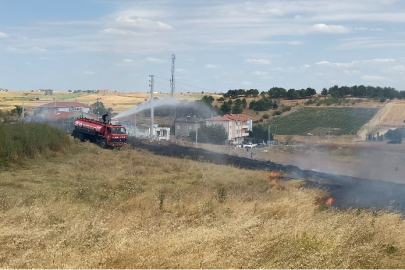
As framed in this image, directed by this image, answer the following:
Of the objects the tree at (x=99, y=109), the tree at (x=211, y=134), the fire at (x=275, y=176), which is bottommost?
the fire at (x=275, y=176)

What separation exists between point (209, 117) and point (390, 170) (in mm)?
24304

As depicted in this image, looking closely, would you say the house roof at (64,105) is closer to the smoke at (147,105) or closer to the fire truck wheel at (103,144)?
the smoke at (147,105)

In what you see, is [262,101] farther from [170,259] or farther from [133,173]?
[170,259]

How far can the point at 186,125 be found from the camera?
50.5 meters

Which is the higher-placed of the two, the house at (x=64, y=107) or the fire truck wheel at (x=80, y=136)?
the house at (x=64, y=107)

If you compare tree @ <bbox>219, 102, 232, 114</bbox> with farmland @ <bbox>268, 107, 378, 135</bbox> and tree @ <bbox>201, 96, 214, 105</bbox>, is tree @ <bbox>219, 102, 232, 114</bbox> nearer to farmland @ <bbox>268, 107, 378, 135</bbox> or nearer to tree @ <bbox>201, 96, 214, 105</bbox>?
tree @ <bbox>201, 96, 214, 105</bbox>

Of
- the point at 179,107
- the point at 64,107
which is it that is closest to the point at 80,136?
the point at 179,107

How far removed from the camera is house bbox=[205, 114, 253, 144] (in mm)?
47391

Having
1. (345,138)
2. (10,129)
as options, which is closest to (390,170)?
(345,138)

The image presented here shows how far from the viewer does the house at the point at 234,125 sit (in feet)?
155

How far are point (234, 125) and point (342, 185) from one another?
25900mm

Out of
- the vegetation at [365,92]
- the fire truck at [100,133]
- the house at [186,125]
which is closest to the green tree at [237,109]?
the house at [186,125]

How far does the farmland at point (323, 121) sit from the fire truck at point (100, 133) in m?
21.6

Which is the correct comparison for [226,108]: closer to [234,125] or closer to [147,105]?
[234,125]
